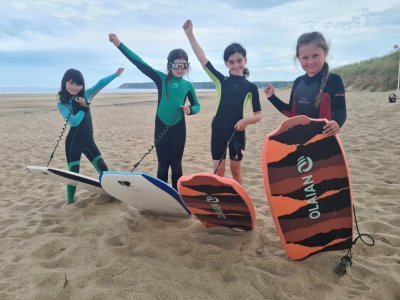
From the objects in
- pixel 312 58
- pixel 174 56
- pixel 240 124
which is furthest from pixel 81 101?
pixel 312 58

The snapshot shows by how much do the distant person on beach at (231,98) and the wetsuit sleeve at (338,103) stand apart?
879mm

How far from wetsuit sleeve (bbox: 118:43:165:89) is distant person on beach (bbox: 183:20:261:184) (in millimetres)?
478

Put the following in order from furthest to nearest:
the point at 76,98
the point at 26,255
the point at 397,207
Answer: the point at 76,98 → the point at 397,207 → the point at 26,255

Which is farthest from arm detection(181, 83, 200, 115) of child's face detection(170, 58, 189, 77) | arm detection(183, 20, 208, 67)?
arm detection(183, 20, 208, 67)

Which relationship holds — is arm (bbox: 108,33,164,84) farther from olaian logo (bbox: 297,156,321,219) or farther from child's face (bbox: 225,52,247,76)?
olaian logo (bbox: 297,156,321,219)

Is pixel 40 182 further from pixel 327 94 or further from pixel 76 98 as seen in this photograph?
pixel 327 94

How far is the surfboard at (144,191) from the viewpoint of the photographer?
2.89 meters

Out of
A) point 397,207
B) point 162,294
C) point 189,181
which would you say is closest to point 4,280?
point 162,294

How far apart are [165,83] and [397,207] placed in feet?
Answer: 9.04

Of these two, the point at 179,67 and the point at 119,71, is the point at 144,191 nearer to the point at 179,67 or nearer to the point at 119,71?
the point at 179,67

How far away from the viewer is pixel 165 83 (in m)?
3.63

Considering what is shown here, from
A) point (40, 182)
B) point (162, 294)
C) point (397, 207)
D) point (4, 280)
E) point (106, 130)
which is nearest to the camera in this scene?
point (162, 294)

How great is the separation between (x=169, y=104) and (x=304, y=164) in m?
1.74

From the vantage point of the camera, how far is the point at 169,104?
363 cm
